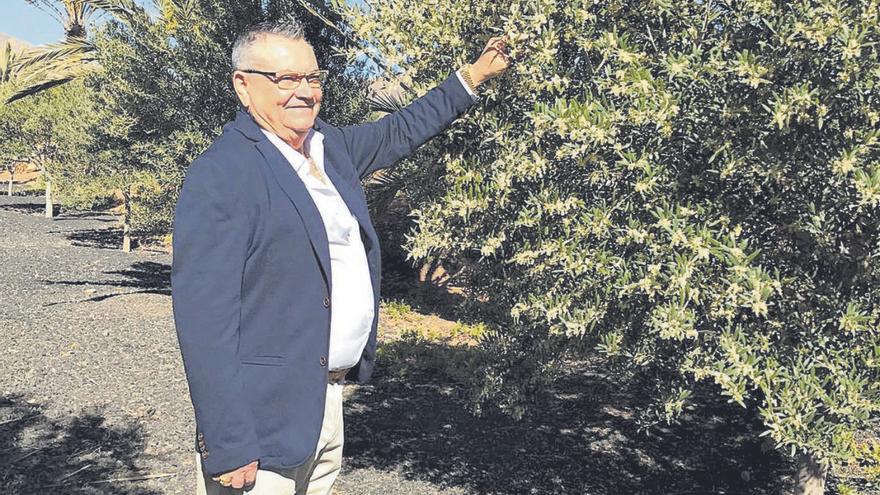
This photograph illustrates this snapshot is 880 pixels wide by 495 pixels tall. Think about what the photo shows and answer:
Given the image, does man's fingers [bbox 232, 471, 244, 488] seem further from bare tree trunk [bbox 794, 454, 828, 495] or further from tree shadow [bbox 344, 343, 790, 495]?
tree shadow [bbox 344, 343, 790, 495]

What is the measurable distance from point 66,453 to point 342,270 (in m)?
5.84

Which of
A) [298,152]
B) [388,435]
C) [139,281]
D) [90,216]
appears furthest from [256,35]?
[90,216]

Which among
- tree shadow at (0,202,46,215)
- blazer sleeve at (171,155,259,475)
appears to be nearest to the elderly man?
blazer sleeve at (171,155,259,475)

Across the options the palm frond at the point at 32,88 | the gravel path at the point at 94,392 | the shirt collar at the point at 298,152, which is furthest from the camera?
the palm frond at the point at 32,88

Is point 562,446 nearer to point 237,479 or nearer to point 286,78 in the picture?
point 237,479

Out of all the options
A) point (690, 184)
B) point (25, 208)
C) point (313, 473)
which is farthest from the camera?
point (25, 208)

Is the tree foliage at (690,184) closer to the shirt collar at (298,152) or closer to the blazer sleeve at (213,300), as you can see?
the shirt collar at (298,152)

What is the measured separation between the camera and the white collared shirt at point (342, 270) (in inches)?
123

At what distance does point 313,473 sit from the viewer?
3443mm

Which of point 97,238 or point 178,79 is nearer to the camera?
point 178,79

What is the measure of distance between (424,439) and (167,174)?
6.99 meters

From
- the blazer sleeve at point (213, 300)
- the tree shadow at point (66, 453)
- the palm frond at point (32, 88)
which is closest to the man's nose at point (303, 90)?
the blazer sleeve at point (213, 300)

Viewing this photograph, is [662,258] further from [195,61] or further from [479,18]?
[195,61]

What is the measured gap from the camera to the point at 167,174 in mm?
12930
